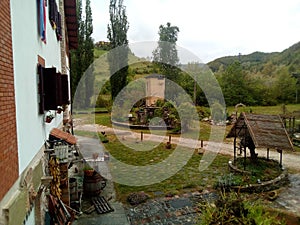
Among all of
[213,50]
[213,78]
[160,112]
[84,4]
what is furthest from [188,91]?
[213,50]

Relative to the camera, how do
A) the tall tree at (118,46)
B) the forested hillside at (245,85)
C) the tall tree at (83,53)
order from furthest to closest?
the forested hillside at (245,85) → the tall tree at (83,53) → the tall tree at (118,46)

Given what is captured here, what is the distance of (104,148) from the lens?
15.7 meters

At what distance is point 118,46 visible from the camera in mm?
29984

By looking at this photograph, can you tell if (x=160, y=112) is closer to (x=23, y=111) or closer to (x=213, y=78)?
(x=213, y=78)

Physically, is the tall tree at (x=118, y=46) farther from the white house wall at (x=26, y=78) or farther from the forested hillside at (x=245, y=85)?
the white house wall at (x=26, y=78)

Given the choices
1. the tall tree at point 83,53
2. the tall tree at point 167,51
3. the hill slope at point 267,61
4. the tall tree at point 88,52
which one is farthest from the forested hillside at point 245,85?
the hill slope at point 267,61

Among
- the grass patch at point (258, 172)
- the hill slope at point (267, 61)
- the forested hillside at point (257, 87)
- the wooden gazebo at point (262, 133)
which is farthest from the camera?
the hill slope at point (267, 61)

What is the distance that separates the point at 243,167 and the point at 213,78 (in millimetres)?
22537

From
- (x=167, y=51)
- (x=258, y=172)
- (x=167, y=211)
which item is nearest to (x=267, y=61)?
(x=167, y=51)

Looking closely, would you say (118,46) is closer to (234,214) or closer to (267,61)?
(234,214)

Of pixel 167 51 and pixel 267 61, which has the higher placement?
pixel 267 61

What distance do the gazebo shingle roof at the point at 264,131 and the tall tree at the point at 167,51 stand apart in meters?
20.1

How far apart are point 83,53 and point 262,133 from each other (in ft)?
78.4

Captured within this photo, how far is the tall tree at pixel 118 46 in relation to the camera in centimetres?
2850
